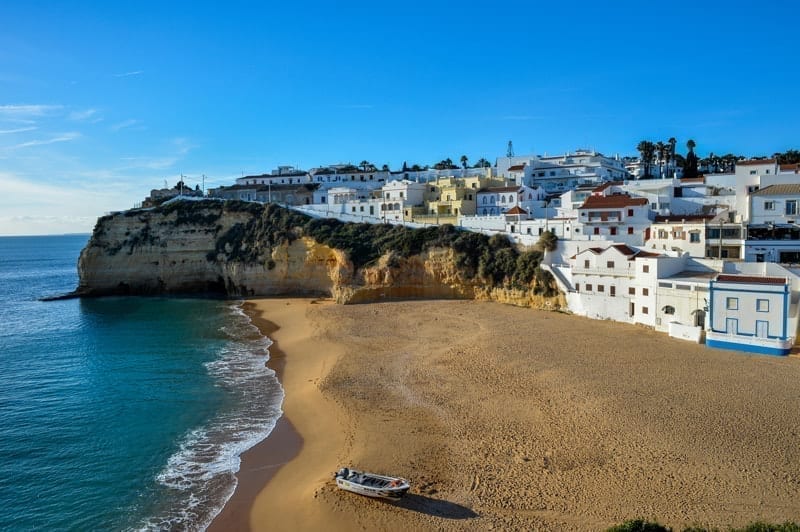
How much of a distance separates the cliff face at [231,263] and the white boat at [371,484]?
29246 mm

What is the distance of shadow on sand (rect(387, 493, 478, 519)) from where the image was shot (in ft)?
47.1

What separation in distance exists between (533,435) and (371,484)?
6.66m

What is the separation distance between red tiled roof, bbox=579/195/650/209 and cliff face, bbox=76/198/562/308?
12.3 metres

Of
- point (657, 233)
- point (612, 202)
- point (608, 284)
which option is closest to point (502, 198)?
point (612, 202)

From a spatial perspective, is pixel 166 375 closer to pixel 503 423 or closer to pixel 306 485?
pixel 306 485

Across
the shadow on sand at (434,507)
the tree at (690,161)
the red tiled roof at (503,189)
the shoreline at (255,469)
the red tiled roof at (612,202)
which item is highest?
the tree at (690,161)

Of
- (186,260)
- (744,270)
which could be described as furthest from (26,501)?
(186,260)

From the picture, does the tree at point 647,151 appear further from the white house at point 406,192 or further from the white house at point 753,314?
the white house at point 753,314

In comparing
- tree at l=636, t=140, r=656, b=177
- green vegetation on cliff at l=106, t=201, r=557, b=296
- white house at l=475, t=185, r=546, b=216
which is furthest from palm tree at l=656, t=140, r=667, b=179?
green vegetation on cliff at l=106, t=201, r=557, b=296

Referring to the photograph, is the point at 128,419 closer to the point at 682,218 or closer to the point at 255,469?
the point at 255,469

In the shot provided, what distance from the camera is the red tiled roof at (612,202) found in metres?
41.3

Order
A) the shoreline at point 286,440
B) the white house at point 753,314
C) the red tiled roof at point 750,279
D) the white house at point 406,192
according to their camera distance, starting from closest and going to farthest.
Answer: the shoreline at point 286,440
the white house at point 753,314
the red tiled roof at point 750,279
the white house at point 406,192

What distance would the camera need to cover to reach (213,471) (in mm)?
17656

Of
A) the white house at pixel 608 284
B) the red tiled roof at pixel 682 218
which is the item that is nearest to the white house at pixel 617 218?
the red tiled roof at pixel 682 218
